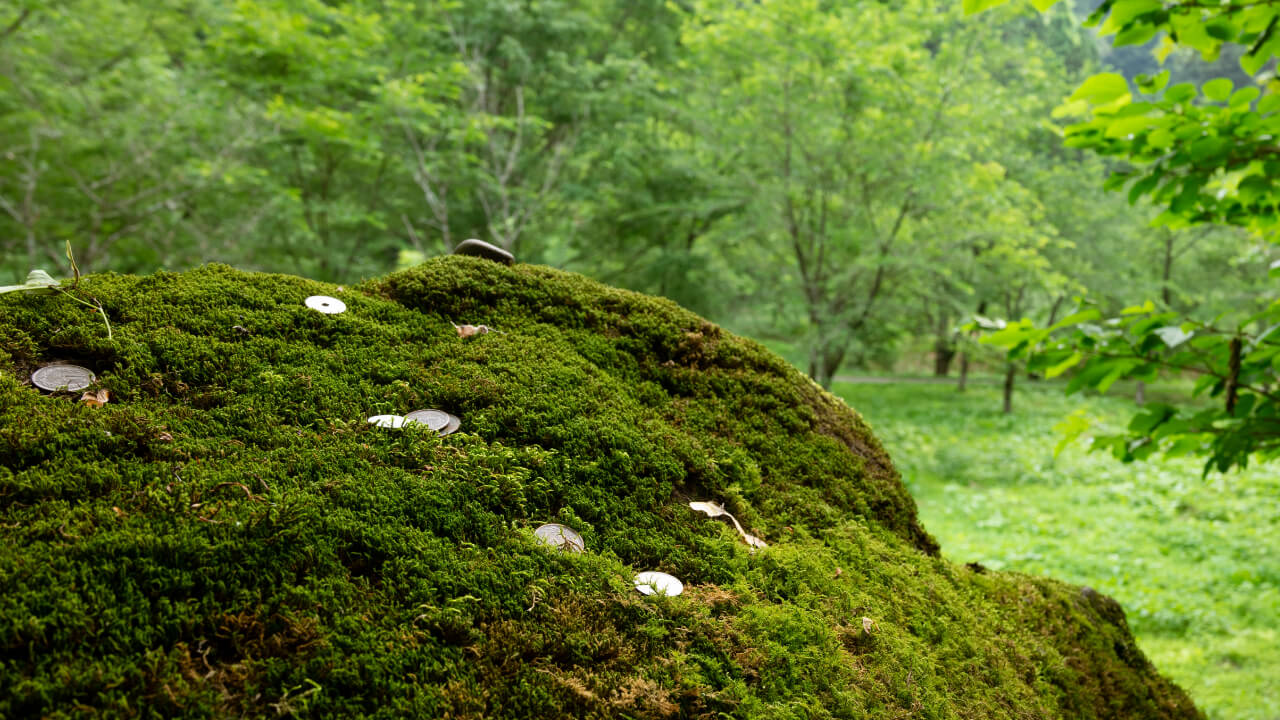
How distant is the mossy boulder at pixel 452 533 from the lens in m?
1.28

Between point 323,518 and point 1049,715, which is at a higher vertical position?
point 323,518

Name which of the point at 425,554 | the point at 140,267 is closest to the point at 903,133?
the point at 425,554

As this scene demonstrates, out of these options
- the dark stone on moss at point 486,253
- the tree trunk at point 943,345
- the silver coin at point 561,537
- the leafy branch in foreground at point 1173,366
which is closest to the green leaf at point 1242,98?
the leafy branch in foreground at point 1173,366

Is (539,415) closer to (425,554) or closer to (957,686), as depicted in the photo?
(425,554)

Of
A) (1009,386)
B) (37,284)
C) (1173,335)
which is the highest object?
(1173,335)

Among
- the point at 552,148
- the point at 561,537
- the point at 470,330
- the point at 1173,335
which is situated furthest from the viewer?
the point at 552,148

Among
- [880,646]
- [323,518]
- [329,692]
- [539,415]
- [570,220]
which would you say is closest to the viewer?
[329,692]

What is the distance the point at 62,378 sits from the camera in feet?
5.71

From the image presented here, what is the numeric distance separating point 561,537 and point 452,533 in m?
0.28

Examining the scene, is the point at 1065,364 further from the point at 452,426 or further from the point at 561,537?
the point at 452,426

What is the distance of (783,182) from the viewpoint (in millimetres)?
11273

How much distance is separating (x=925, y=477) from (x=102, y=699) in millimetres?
12156

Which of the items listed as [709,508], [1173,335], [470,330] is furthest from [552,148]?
[1173,335]

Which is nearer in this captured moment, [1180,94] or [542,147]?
[1180,94]
